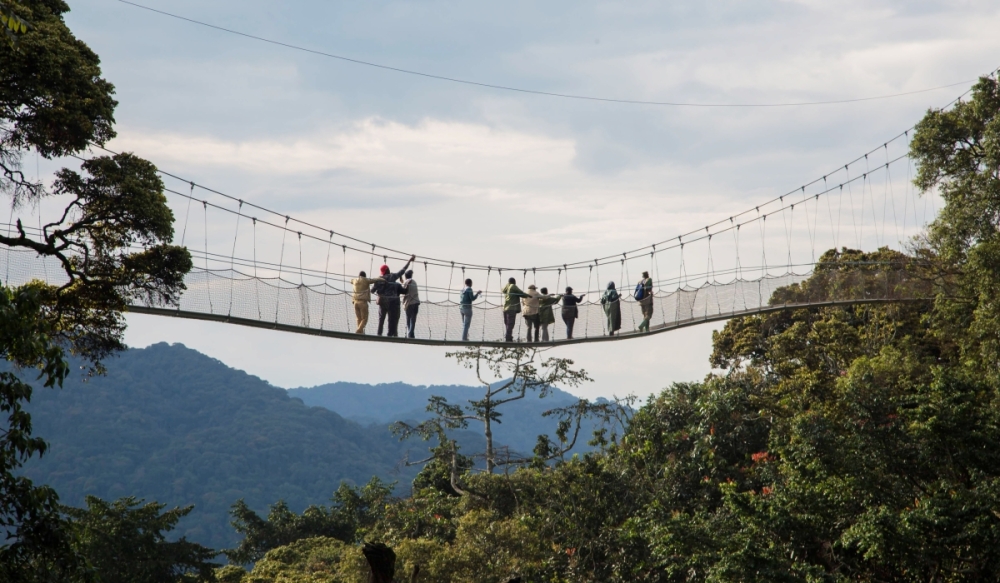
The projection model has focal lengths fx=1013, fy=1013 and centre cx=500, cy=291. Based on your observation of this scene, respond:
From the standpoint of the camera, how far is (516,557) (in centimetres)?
1452

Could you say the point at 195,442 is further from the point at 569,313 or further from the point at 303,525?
the point at 569,313

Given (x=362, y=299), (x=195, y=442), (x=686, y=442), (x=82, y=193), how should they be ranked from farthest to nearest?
(x=195, y=442) < (x=686, y=442) < (x=362, y=299) < (x=82, y=193)

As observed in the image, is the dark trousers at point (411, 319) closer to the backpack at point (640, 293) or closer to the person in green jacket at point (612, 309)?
the person in green jacket at point (612, 309)

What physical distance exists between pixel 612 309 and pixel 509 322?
59.4 inches

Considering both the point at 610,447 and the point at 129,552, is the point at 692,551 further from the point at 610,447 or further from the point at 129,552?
the point at 129,552

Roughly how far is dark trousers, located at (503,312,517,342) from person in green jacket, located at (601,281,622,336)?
132 centimetres

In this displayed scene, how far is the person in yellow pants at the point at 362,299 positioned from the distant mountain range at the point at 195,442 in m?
85.3

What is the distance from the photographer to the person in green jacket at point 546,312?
47.7ft

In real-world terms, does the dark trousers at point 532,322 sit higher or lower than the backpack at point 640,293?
lower

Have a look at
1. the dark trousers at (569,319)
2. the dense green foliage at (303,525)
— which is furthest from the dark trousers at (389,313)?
the dense green foliage at (303,525)

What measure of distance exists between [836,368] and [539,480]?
613 cm

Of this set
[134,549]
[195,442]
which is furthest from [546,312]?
[195,442]

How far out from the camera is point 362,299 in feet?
43.1

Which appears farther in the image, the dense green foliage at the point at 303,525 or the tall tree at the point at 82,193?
the dense green foliage at the point at 303,525
